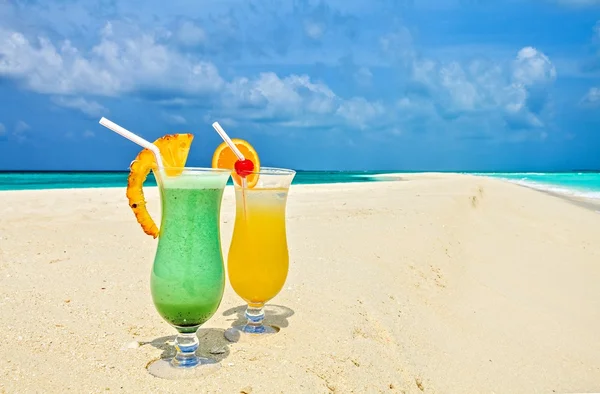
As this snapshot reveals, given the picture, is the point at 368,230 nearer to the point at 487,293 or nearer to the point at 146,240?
the point at 487,293

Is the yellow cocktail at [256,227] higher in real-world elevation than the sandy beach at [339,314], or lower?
higher

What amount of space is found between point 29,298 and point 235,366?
144 centimetres

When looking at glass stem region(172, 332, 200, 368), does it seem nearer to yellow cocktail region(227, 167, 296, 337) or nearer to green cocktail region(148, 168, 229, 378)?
green cocktail region(148, 168, 229, 378)

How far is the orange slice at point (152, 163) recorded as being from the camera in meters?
1.99

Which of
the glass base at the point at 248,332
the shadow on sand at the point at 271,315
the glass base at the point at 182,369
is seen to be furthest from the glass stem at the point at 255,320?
the glass base at the point at 182,369

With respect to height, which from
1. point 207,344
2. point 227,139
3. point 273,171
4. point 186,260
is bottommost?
point 207,344

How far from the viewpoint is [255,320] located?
2.51 metres

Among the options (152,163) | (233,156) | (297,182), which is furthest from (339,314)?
(297,182)

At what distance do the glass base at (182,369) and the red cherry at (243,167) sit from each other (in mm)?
759

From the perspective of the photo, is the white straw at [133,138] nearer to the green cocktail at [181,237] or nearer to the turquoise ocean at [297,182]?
the green cocktail at [181,237]

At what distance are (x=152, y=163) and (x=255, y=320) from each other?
3.02 ft

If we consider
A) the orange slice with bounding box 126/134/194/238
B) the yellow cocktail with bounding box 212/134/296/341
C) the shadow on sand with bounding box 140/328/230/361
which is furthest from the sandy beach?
the orange slice with bounding box 126/134/194/238

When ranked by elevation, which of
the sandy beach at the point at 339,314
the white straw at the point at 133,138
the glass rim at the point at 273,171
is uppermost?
the white straw at the point at 133,138

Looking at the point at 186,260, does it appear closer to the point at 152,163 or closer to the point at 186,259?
the point at 186,259
